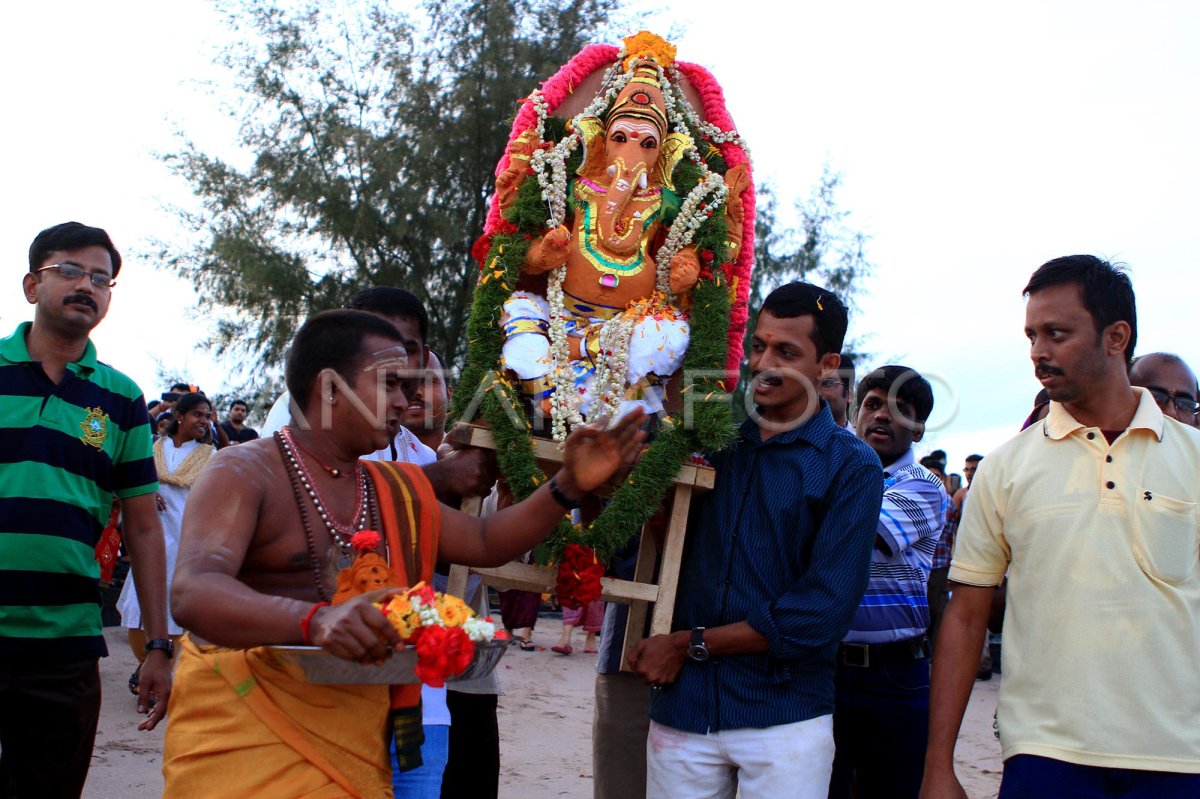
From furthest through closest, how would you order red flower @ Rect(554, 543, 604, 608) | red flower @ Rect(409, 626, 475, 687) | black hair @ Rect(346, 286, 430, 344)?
black hair @ Rect(346, 286, 430, 344) → red flower @ Rect(554, 543, 604, 608) → red flower @ Rect(409, 626, 475, 687)

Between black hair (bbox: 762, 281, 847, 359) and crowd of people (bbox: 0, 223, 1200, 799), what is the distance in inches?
0.4

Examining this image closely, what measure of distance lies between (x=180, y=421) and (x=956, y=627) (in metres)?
7.10

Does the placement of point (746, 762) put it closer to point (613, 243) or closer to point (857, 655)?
point (857, 655)

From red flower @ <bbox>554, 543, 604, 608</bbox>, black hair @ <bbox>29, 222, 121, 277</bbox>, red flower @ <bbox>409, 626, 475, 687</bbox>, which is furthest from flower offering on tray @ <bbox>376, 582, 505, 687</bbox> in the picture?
black hair @ <bbox>29, 222, 121, 277</bbox>

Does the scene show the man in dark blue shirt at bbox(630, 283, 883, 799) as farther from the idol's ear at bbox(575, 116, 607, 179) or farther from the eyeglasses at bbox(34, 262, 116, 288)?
the eyeglasses at bbox(34, 262, 116, 288)

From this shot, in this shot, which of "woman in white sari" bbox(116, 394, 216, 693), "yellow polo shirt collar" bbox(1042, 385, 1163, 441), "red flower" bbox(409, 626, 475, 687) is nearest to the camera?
"red flower" bbox(409, 626, 475, 687)

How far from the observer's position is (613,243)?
14.9 feet

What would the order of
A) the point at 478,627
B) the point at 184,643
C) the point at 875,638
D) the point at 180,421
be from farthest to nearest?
the point at 180,421, the point at 875,638, the point at 184,643, the point at 478,627

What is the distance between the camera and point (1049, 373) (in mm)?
3344

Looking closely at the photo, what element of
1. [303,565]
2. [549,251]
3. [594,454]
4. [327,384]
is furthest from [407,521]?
[549,251]

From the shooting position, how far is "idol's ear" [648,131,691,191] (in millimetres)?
4730

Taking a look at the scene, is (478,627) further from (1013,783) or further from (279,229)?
(279,229)

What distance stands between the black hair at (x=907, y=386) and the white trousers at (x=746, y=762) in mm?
1809

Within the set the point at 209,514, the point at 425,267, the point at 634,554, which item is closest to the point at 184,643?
the point at 209,514
